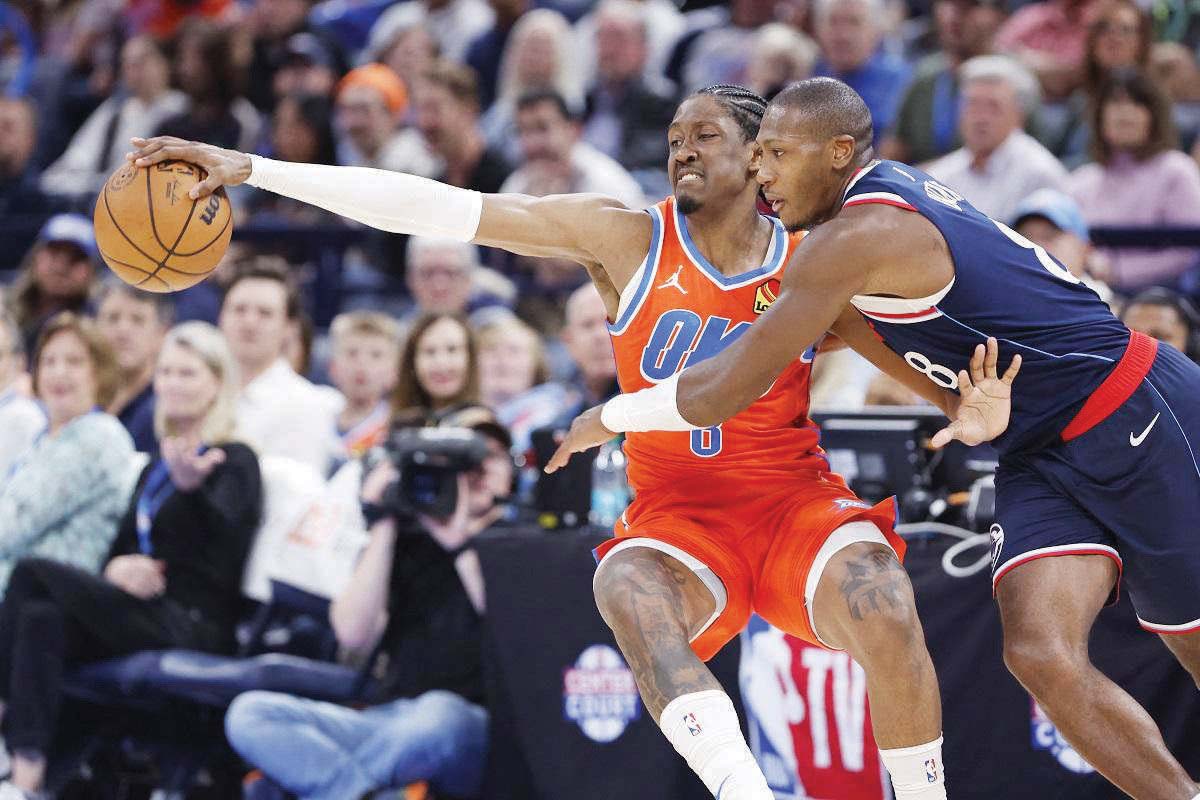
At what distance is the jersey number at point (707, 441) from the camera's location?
15.9ft

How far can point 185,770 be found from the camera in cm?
688

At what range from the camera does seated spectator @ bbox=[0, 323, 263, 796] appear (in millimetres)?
6734

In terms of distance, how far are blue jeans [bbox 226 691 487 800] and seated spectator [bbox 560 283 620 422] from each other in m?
1.49

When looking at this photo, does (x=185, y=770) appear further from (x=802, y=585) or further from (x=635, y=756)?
(x=802, y=585)

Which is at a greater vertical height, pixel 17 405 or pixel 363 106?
pixel 363 106

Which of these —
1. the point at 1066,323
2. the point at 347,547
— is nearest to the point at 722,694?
the point at 1066,323

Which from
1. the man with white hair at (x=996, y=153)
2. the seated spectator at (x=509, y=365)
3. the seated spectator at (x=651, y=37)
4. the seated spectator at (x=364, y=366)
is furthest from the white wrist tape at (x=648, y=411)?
the seated spectator at (x=651, y=37)

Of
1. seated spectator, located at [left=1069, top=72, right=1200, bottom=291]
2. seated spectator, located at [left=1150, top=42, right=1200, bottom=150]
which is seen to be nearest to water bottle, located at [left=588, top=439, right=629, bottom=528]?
seated spectator, located at [left=1069, top=72, right=1200, bottom=291]

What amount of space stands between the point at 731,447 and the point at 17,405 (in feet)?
14.5

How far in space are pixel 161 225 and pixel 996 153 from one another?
4.83 metres

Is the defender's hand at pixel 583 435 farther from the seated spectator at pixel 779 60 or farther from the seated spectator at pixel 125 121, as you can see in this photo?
the seated spectator at pixel 125 121

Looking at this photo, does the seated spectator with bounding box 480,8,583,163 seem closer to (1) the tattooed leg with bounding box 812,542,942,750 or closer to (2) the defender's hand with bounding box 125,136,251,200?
(2) the defender's hand with bounding box 125,136,251,200

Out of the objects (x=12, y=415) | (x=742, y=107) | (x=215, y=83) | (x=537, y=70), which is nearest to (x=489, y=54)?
(x=537, y=70)

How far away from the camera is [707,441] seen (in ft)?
15.9
